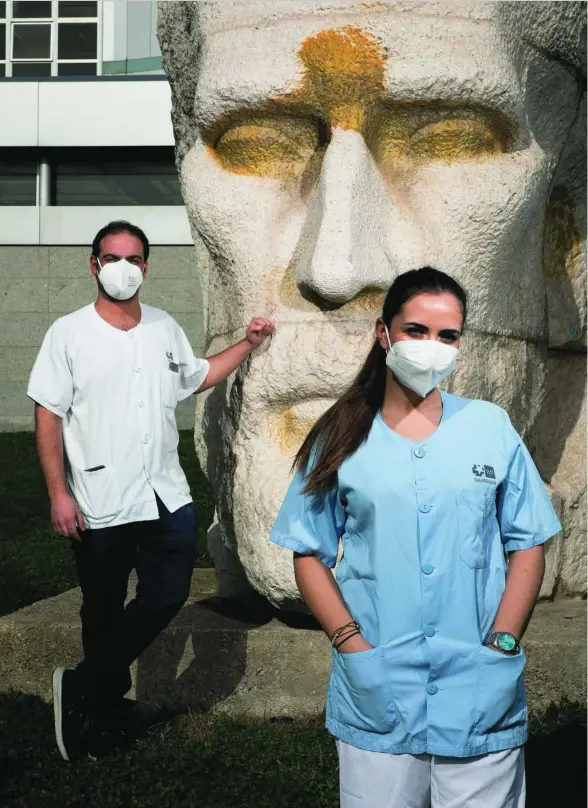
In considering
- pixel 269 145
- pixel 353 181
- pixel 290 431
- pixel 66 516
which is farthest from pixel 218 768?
pixel 269 145

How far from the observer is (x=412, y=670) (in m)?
2.07

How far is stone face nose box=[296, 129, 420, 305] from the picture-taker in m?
3.43

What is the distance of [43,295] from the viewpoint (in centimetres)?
1258

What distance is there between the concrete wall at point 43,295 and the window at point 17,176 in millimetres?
634

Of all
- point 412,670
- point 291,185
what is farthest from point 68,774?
point 291,185

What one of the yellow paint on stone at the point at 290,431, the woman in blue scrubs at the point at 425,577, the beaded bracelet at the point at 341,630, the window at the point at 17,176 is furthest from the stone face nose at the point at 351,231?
the window at the point at 17,176

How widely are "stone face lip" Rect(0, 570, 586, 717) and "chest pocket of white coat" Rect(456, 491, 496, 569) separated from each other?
5.51ft

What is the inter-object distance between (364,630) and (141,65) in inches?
411

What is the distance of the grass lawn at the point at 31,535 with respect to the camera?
229 inches

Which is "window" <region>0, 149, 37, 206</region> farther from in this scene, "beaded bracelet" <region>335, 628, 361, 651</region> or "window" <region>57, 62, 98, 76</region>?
"beaded bracelet" <region>335, 628, 361, 651</region>

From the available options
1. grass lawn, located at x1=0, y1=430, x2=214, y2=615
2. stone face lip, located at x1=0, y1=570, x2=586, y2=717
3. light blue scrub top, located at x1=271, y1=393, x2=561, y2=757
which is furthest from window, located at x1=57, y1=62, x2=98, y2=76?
light blue scrub top, located at x1=271, y1=393, x2=561, y2=757

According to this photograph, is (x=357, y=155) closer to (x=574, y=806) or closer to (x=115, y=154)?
(x=574, y=806)

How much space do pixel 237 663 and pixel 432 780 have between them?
174 centimetres

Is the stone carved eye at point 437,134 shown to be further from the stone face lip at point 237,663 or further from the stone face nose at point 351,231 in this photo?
the stone face lip at point 237,663
